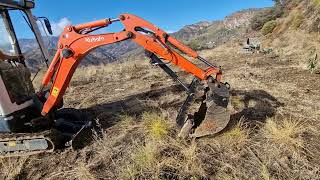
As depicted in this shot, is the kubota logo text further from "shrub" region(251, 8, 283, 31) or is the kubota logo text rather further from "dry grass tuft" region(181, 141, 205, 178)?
"shrub" region(251, 8, 283, 31)

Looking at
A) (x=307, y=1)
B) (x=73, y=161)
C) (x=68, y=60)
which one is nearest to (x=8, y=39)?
(x=68, y=60)

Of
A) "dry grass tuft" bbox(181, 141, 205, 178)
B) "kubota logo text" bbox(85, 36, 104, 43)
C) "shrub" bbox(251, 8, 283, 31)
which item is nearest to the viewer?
"dry grass tuft" bbox(181, 141, 205, 178)

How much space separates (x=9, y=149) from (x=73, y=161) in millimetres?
1295

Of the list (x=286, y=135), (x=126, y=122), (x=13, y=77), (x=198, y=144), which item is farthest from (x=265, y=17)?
(x=13, y=77)

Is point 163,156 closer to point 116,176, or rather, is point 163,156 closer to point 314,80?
point 116,176

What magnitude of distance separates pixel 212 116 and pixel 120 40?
79.7 inches

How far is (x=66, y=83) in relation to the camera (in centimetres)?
695

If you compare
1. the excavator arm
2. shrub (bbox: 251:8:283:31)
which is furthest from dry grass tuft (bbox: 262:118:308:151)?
shrub (bbox: 251:8:283:31)

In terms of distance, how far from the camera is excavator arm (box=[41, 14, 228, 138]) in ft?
20.6

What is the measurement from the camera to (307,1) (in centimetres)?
2756

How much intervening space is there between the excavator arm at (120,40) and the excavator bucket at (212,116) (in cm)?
8

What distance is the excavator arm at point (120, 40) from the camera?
6266 millimetres

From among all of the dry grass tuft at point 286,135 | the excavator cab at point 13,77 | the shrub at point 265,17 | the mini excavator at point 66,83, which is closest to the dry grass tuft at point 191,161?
the mini excavator at point 66,83

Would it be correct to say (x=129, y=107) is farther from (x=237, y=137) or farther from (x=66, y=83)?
(x=237, y=137)
